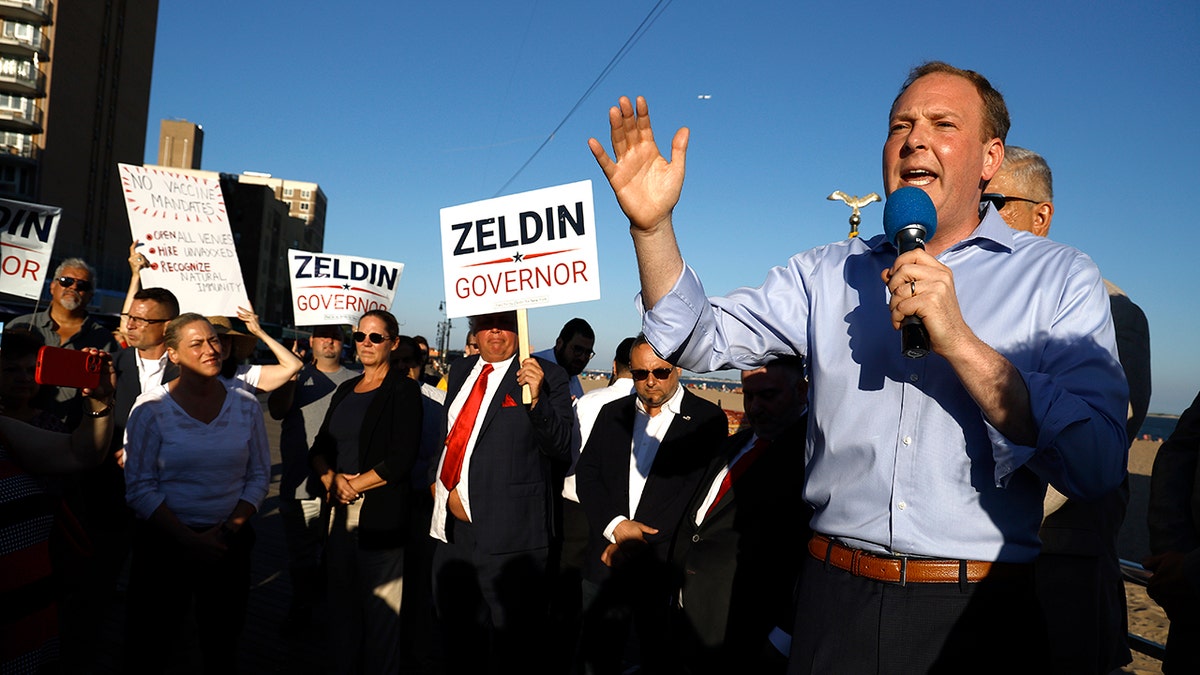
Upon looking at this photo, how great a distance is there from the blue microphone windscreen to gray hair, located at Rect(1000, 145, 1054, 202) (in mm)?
2023

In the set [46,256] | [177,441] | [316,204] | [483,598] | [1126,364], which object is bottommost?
[483,598]

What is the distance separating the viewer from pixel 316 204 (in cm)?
14938

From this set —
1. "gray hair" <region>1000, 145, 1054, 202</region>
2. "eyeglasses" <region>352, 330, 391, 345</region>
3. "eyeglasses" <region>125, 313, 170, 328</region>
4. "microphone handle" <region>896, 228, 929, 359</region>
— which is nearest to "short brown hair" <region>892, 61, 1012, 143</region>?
"microphone handle" <region>896, 228, 929, 359</region>

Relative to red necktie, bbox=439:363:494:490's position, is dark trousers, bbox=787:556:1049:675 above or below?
below

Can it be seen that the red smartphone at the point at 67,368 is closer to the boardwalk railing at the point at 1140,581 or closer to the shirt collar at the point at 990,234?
the shirt collar at the point at 990,234

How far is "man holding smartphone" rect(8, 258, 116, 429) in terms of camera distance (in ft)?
18.5

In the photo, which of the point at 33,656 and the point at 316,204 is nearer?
the point at 33,656

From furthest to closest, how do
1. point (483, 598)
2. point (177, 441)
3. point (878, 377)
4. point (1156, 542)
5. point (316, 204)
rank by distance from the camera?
1. point (316, 204)
2. point (483, 598)
3. point (177, 441)
4. point (1156, 542)
5. point (878, 377)

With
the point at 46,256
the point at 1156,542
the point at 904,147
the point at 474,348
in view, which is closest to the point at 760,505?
the point at 1156,542

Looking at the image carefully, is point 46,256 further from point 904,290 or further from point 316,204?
point 316,204

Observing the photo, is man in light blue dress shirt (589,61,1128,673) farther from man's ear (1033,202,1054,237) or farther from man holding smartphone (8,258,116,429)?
man holding smartphone (8,258,116,429)

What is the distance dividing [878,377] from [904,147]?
58cm

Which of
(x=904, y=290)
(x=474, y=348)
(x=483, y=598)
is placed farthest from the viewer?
(x=474, y=348)

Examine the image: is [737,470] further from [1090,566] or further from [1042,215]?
[1042,215]
